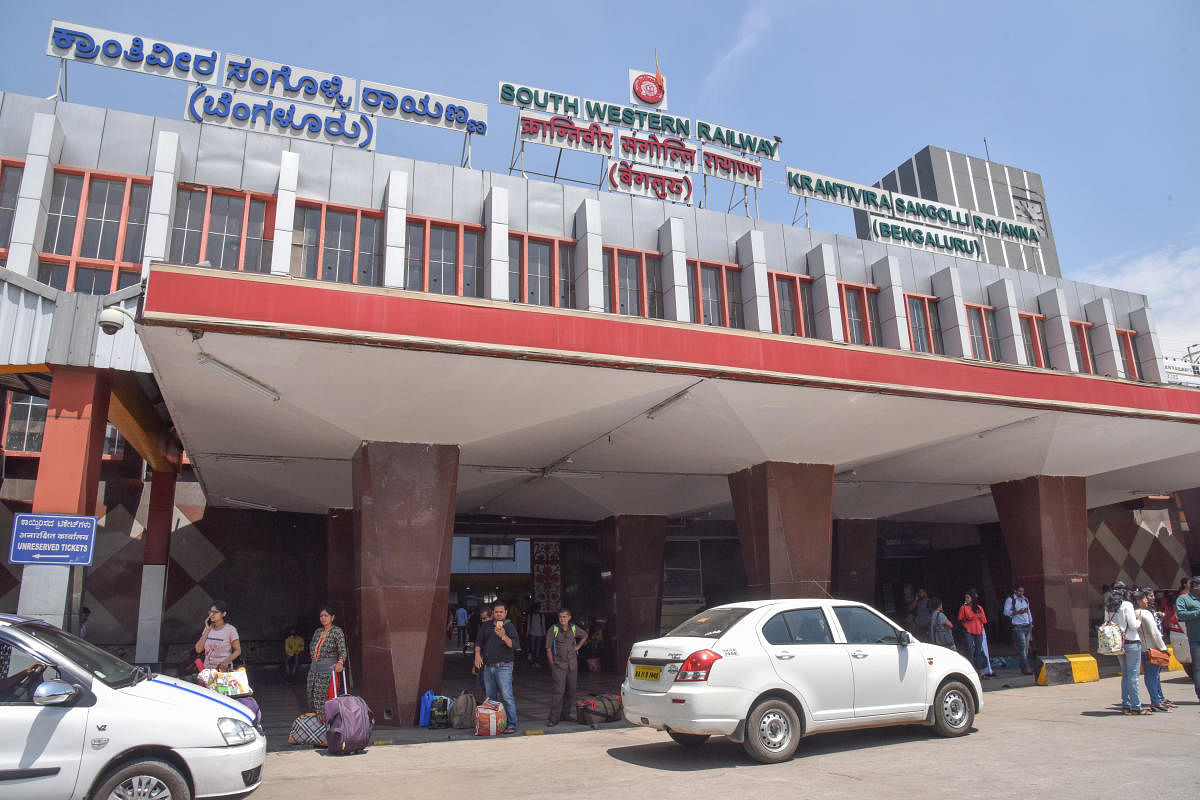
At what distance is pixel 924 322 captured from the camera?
93.0 feet

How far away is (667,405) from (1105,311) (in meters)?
27.8

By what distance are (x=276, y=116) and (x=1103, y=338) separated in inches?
1263

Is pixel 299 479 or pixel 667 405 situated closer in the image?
pixel 667 405

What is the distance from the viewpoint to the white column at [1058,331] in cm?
→ 2958

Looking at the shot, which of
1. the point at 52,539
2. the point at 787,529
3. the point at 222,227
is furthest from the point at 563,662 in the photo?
the point at 222,227

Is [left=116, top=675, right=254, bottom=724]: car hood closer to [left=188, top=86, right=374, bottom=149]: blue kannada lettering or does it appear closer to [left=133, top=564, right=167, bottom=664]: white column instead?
[left=133, top=564, right=167, bottom=664]: white column

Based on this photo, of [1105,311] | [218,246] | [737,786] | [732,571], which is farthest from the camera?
[1105,311]

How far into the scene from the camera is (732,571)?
27.0 meters

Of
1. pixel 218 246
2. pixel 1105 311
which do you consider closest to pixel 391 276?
pixel 218 246

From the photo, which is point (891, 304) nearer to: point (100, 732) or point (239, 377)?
point (239, 377)

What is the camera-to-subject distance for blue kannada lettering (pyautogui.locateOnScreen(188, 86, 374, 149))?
2153 cm

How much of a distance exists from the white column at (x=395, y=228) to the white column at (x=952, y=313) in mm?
19807

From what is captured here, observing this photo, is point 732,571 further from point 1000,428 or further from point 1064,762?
point 1064,762

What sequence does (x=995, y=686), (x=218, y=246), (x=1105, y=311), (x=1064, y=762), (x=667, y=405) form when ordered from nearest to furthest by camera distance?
(x=1064, y=762)
(x=667, y=405)
(x=995, y=686)
(x=218, y=246)
(x=1105, y=311)
